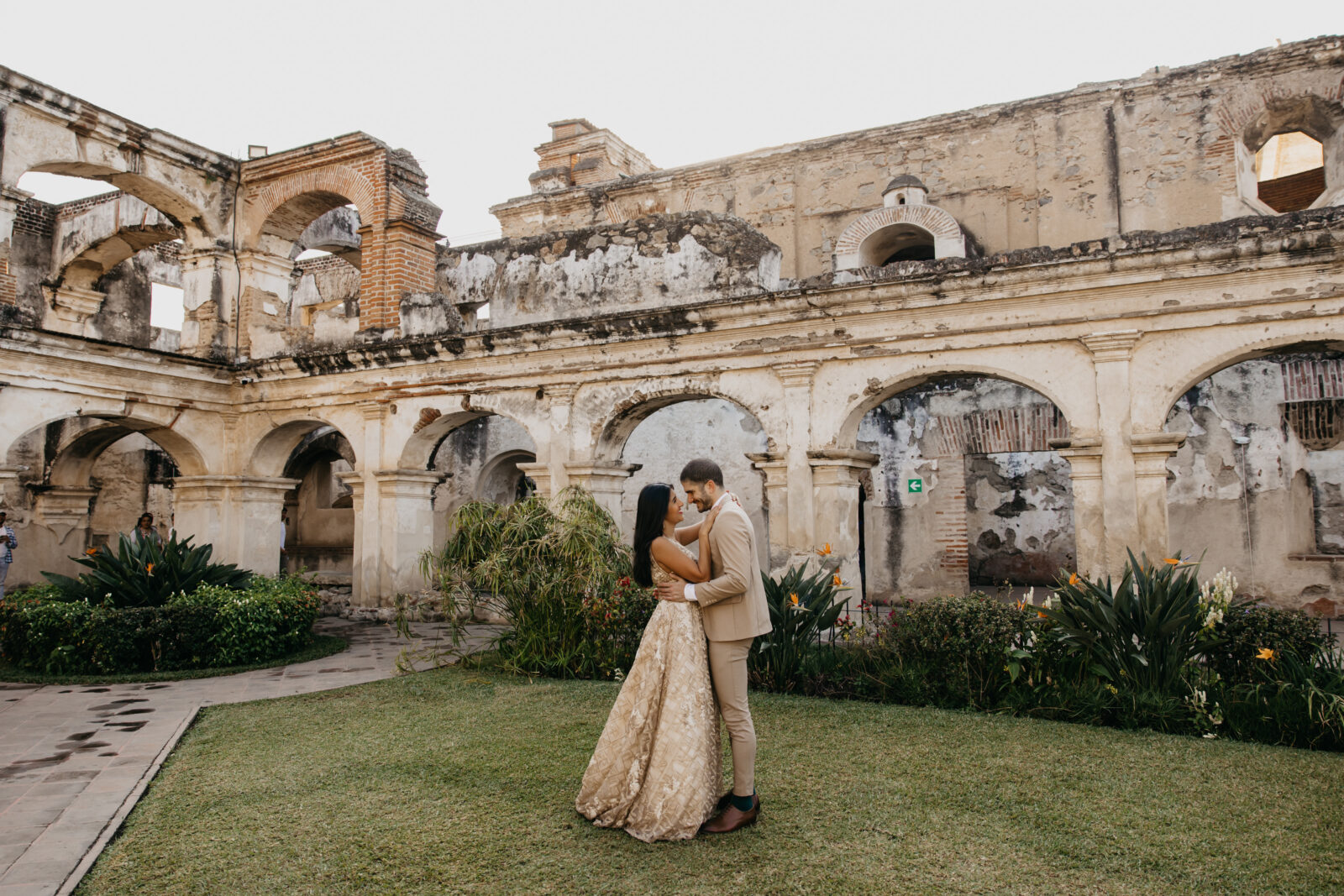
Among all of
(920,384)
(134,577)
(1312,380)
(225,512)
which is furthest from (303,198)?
A: (1312,380)

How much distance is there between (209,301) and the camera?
37.6 feet

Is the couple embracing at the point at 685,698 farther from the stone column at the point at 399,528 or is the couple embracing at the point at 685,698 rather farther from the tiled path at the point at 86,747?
the stone column at the point at 399,528

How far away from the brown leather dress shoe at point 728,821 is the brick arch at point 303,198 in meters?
9.31

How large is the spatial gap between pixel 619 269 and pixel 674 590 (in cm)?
631

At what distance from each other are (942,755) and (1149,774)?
3.33 feet

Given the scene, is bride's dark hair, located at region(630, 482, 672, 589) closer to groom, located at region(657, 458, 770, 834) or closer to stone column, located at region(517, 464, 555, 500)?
groom, located at region(657, 458, 770, 834)

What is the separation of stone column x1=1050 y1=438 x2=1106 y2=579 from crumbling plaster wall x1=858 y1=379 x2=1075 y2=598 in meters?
4.39

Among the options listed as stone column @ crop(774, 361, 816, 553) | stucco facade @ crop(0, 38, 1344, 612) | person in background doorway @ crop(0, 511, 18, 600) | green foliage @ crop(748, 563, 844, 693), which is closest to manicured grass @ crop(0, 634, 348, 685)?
stucco facade @ crop(0, 38, 1344, 612)

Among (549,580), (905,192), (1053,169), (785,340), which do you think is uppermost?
(1053,169)

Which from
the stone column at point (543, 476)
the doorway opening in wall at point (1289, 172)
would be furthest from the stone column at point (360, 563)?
the doorway opening in wall at point (1289, 172)

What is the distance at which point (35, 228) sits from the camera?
14.9m

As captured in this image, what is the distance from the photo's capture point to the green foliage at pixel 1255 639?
530 cm

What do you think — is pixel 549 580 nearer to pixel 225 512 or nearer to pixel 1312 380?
pixel 225 512

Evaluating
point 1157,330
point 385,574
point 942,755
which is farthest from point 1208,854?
point 385,574
